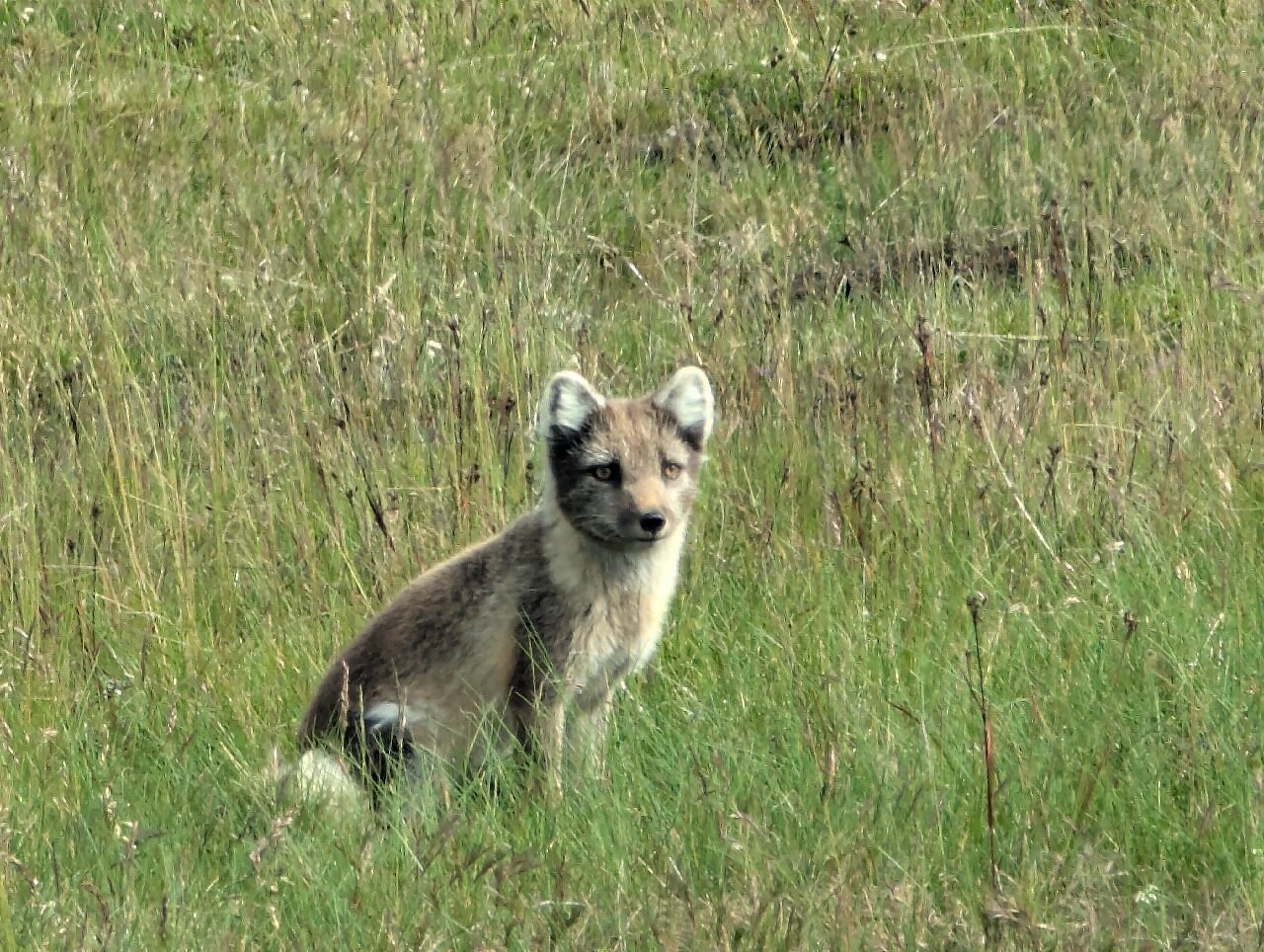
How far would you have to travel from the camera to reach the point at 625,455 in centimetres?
502

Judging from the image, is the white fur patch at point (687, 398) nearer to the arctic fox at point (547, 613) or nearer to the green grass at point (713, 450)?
the arctic fox at point (547, 613)

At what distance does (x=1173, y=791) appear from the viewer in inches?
144

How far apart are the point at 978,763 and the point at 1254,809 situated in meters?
0.57

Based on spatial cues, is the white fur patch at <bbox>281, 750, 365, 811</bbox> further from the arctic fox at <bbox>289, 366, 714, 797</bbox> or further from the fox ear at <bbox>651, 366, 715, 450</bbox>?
the fox ear at <bbox>651, 366, 715, 450</bbox>

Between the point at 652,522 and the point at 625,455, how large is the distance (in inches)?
10.3

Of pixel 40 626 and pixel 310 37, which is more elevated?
pixel 310 37

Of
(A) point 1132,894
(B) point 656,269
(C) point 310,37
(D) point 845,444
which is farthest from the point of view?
(C) point 310,37

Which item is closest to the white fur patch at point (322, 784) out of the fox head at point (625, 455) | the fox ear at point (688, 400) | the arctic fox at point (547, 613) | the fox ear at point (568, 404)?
the arctic fox at point (547, 613)

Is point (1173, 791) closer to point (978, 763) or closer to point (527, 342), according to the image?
point (978, 763)

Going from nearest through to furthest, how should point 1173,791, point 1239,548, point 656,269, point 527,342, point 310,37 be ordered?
1. point 1173,791
2. point 1239,548
3. point 527,342
4. point 656,269
5. point 310,37

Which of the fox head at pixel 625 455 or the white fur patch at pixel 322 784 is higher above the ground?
the fox head at pixel 625 455

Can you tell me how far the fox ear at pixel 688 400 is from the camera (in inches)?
204

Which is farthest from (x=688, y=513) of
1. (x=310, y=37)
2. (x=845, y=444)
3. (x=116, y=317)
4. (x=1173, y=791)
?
(x=310, y=37)

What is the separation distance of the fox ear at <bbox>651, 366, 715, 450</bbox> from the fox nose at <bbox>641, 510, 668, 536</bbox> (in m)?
0.45
